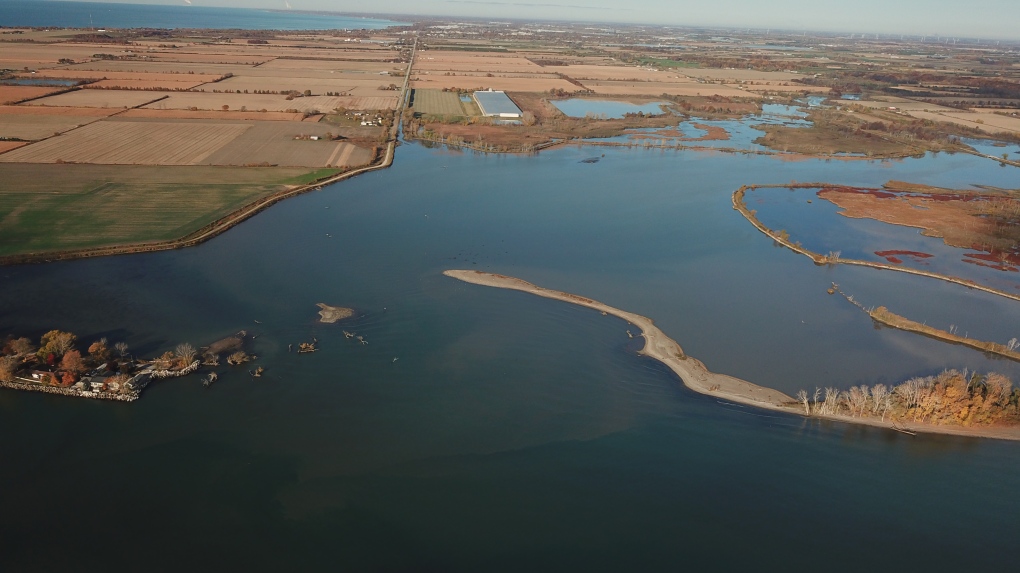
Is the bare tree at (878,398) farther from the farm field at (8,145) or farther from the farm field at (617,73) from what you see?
the farm field at (617,73)

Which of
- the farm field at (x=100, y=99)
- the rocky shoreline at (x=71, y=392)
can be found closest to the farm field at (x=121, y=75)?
the farm field at (x=100, y=99)

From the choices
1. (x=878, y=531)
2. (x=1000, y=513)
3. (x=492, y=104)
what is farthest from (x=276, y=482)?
(x=492, y=104)

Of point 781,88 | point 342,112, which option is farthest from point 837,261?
point 781,88

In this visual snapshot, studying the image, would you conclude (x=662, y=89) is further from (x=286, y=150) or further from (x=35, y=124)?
(x=35, y=124)

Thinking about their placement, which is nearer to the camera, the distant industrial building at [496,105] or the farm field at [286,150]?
the farm field at [286,150]

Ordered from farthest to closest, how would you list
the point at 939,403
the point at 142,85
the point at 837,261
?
the point at 142,85 → the point at 837,261 → the point at 939,403

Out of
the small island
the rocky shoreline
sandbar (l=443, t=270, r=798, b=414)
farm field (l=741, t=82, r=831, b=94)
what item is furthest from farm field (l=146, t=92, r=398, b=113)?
farm field (l=741, t=82, r=831, b=94)

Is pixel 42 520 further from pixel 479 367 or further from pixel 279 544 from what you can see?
pixel 479 367
